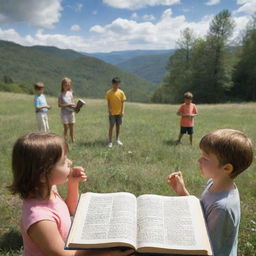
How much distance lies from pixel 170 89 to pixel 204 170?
51665 mm

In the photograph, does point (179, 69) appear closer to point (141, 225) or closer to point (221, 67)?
point (221, 67)

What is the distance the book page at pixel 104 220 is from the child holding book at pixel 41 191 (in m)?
0.08

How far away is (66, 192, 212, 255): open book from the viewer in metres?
1.61

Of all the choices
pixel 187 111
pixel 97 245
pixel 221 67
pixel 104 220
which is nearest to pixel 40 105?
pixel 187 111

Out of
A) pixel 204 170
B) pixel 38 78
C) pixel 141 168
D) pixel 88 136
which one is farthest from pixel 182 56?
pixel 38 78

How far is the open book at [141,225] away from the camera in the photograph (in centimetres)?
161

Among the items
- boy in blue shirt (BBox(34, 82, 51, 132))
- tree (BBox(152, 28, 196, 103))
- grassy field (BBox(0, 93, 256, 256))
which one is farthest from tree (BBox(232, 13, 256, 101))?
boy in blue shirt (BBox(34, 82, 51, 132))

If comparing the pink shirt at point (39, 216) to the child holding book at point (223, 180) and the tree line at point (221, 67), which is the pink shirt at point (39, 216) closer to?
the child holding book at point (223, 180)

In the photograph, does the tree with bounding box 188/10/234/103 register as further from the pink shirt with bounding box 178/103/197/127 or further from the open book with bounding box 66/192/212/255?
the open book with bounding box 66/192/212/255

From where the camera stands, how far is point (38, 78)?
181 meters

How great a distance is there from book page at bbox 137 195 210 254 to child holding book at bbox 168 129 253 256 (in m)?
0.12

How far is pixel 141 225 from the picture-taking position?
1.81 meters

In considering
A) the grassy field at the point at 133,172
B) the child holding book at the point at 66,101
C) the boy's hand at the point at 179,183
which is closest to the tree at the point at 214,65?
the grassy field at the point at 133,172

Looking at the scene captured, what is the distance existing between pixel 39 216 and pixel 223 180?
123 centimetres
